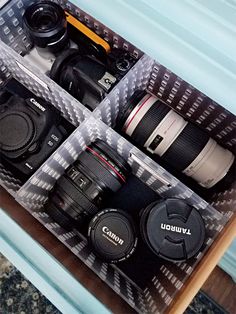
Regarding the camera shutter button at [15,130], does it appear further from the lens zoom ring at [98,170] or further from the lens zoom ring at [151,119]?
the lens zoom ring at [151,119]

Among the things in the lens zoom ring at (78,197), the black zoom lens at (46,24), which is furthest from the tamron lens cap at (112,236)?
the black zoom lens at (46,24)

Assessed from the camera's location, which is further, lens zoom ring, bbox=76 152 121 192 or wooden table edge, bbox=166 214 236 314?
lens zoom ring, bbox=76 152 121 192

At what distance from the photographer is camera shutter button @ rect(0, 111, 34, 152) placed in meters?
0.79

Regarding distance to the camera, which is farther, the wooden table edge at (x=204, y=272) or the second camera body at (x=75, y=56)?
the second camera body at (x=75, y=56)

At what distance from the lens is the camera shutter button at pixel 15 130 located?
79 cm

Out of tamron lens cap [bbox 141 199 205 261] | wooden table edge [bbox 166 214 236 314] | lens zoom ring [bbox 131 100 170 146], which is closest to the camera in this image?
wooden table edge [bbox 166 214 236 314]

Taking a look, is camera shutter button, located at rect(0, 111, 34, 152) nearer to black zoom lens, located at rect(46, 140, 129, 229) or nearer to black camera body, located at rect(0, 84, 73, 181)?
black camera body, located at rect(0, 84, 73, 181)

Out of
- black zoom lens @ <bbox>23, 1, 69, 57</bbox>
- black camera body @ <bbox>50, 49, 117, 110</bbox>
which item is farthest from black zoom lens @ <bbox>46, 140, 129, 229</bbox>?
black zoom lens @ <bbox>23, 1, 69, 57</bbox>

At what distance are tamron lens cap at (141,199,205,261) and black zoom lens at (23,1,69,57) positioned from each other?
39cm

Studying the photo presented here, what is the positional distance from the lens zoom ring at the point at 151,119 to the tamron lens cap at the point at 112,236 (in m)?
→ 0.17

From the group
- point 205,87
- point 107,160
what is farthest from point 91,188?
point 205,87

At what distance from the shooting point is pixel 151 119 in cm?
82

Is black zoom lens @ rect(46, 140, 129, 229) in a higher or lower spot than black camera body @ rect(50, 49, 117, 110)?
lower

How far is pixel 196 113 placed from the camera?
885mm
